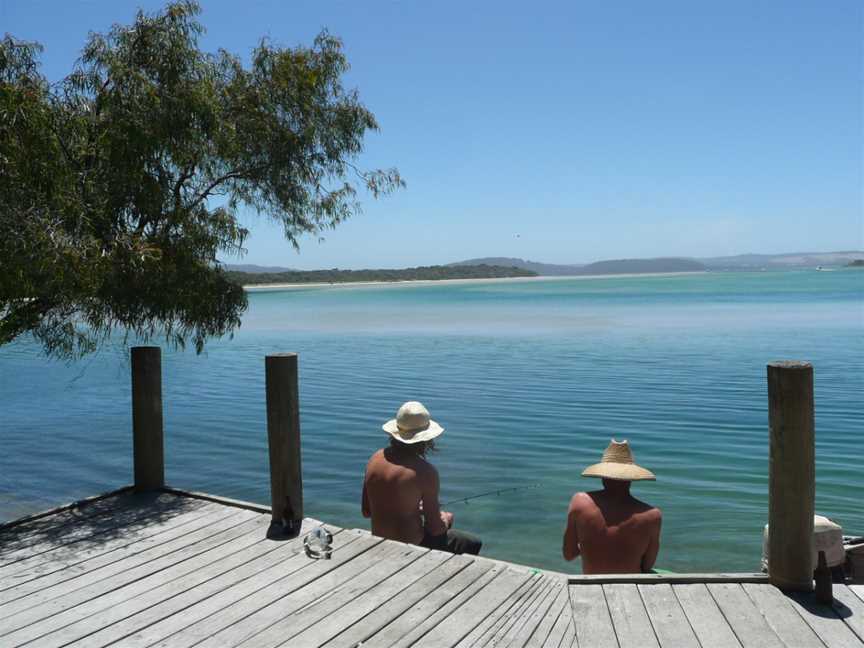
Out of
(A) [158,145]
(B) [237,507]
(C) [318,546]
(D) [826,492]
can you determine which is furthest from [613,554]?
(D) [826,492]

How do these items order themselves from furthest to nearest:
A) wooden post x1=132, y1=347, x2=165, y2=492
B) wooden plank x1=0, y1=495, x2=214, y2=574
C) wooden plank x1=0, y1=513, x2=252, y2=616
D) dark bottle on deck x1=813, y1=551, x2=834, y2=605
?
wooden post x1=132, y1=347, x2=165, y2=492, wooden plank x1=0, y1=495, x2=214, y2=574, wooden plank x1=0, y1=513, x2=252, y2=616, dark bottle on deck x1=813, y1=551, x2=834, y2=605

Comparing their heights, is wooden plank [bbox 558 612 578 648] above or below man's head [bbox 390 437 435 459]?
below

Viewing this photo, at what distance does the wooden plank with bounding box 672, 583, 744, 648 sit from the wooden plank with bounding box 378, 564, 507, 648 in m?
1.16

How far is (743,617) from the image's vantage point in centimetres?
450

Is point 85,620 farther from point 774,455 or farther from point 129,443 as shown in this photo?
point 129,443

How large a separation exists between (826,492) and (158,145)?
946cm

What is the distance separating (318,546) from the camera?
5664 millimetres

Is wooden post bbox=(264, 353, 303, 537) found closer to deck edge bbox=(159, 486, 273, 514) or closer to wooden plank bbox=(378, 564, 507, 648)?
deck edge bbox=(159, 486, 273, 514)

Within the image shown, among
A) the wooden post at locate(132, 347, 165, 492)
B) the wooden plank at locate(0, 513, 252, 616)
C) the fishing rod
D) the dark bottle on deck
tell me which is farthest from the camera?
the fishing rod

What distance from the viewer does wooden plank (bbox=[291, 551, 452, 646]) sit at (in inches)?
172

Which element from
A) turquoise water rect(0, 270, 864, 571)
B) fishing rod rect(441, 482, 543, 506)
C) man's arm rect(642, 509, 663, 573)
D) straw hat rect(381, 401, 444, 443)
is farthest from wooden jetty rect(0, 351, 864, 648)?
fishing rod rect(441, 482, 543, 506)

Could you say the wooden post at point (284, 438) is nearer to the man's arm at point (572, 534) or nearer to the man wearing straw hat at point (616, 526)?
the man's arm at point (572, 534)

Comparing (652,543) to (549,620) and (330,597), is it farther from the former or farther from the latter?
(330,597)

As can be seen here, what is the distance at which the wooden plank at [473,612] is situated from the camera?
429 cm
